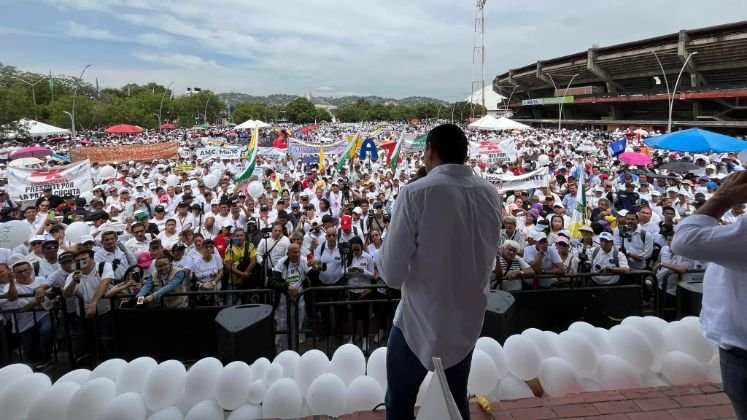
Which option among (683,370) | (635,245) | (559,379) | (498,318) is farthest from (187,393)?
(635,245)

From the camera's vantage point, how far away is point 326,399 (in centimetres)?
300


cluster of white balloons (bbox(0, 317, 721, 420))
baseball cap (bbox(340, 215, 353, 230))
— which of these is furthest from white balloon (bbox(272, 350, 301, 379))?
baseball cap (bbox(340, 215, 353, 230))

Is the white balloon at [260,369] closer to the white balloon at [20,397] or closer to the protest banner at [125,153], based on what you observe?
the white balloon at [20,397]

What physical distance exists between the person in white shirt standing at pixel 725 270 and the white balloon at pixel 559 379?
1.28m

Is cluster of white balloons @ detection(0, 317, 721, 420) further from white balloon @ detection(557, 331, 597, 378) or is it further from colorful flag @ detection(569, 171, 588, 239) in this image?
colorful flag @ detection(569, 171, 588, 239)

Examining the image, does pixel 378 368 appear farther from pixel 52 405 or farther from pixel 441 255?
pixel 52 405

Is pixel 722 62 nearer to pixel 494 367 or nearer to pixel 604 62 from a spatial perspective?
pixel 604 62

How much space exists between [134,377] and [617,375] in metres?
3.49

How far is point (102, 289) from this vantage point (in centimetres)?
491

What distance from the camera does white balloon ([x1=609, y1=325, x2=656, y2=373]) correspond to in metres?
3.35

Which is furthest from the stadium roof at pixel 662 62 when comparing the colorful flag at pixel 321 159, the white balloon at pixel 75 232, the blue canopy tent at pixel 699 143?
the white balloon at pixel 75 232

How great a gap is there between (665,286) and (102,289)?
6361mm

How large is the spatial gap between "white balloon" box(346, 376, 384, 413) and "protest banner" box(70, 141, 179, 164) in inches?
696

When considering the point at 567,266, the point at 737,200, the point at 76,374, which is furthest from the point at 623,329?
the point at 76,374
